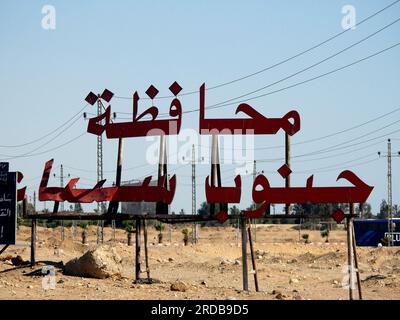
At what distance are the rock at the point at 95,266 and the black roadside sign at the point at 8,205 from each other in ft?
8.44

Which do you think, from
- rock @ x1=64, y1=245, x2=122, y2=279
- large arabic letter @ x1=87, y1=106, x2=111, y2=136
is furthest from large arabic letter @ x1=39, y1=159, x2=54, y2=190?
rock @ x1=64, y1=245, x2=122, y2=279

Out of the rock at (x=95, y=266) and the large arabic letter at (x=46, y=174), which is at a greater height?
the large arabic letter at (x=46, y=174)

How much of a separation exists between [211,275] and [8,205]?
1651 centimetres

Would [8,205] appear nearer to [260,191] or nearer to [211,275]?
[260,191]

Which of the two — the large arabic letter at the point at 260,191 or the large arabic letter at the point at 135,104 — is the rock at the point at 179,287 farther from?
the large arabic letter at the point at 135,104

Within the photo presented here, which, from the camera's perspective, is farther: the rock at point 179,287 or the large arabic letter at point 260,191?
the large arabic letter at point 260,191

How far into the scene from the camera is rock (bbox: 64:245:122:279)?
3058 cm

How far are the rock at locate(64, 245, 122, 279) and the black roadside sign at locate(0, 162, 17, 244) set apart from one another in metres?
2.57

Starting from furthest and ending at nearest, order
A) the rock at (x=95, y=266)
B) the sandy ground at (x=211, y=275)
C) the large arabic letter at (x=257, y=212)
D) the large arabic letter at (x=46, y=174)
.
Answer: the large arabic letter at (x=46, y=174) → the rock at (x=95, y=266) → the large arabic letter at (x=257, y=212) → the sandy ground at (x=211, y=275)

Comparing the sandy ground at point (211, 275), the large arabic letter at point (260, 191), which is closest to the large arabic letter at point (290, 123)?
the large arabic letter at point (260, 191)

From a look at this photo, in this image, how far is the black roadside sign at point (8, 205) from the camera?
1186 inches

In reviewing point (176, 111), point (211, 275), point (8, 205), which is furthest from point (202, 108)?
point (211, 275)

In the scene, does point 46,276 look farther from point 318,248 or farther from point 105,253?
point 318,248
